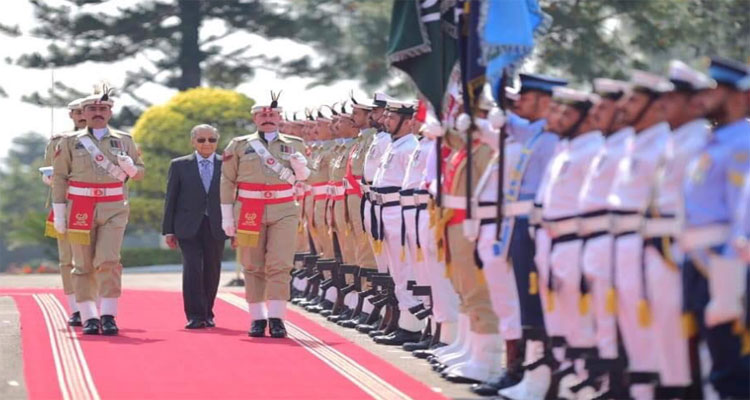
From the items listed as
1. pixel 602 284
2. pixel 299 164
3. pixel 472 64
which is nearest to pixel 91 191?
pixel 299 164

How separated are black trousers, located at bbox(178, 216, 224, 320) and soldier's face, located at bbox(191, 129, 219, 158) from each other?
0.69m

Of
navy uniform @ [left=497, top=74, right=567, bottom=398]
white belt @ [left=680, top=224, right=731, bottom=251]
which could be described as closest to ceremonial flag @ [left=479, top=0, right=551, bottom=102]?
→ navy uniform @ [left=497, top=74, right=567, bottom=398]

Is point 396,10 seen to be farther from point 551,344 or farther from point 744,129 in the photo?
point 744,129

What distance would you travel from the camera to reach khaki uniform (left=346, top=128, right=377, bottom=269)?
63.4ft

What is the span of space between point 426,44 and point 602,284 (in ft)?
13.0

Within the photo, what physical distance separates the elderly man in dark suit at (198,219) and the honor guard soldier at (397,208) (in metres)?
2.16

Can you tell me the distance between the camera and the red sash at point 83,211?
17.5 metres

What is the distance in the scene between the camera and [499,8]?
13.7 m

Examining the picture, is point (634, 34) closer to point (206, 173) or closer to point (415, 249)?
point (206, 173)

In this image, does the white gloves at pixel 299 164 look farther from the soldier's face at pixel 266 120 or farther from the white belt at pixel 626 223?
the white belt at pixel 626 223

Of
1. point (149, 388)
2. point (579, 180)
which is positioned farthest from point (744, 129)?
point (149, 388)

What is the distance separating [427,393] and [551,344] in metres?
1.22

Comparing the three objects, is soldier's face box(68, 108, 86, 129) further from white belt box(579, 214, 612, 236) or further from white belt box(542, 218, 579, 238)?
white belt box(579, 214, 612, 236)

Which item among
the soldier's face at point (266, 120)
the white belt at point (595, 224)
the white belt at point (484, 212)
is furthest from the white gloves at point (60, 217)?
the white belt at point (595, 224)
